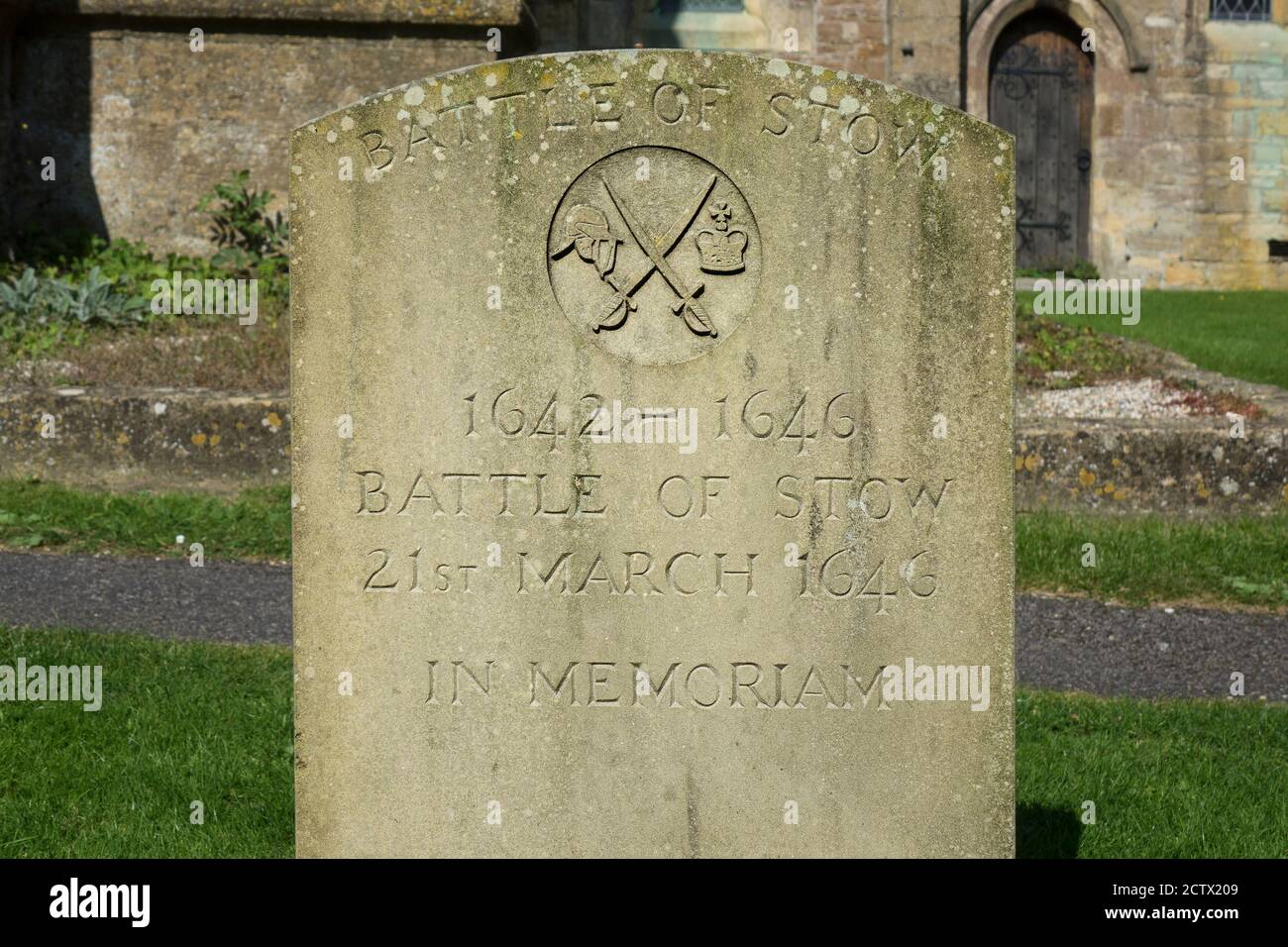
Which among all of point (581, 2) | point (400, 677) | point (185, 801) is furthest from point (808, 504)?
point (581, 2)

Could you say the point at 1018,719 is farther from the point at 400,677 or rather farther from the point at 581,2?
the point at 581,2

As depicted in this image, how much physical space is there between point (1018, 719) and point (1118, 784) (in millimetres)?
638

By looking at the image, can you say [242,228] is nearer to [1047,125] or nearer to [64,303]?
[64,303]

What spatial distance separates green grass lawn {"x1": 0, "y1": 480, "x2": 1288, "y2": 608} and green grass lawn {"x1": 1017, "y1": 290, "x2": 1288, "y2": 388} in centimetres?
303

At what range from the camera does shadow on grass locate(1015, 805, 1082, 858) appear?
4.12 meters

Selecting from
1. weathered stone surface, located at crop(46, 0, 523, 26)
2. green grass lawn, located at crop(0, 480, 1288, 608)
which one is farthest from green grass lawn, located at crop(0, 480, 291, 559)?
weathered stone surface, located at crop(46, 0, 523, 26)

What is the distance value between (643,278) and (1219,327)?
10.4m

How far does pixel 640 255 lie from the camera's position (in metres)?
3.38

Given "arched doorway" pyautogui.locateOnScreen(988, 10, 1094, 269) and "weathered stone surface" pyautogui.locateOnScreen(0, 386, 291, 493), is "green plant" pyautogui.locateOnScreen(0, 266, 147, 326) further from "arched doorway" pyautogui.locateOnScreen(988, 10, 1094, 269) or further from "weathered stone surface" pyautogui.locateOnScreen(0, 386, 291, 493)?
"arched doorway" pyautogui.locateOnScreen(988, 10, 1094, 269)

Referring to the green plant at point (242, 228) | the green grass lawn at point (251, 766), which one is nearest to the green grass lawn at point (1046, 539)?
the green grass lawn at point (251, 766)

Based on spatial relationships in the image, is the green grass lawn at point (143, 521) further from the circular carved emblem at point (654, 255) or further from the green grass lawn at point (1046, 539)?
the circular carved emblem at point (654, 255)

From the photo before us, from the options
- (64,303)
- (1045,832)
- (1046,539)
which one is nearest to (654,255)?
(1045,832)

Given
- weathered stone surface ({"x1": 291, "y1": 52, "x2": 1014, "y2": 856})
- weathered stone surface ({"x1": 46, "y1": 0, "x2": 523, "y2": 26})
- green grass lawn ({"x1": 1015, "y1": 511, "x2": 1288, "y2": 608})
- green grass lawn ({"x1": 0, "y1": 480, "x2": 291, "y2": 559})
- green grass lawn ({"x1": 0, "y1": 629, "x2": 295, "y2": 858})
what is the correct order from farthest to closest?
weathered stone surface ({"x1": 46, "y1": 0, "x2": 523, "y2": 26}), green grass lawn ({"x1": 0, "y1": 480, "x2": 291, "y2": 559}), green grass lawn ({"x1": 1015, "y1": 511, "x2": 1288, "y2": 608}), green grass lawn ({"x1": 0, "y1": 629, "x2": 295, "y2": 858}), weathered stone surface ({"x1": 291, "y1": 52, "x2": 1014, "y2": 856})
